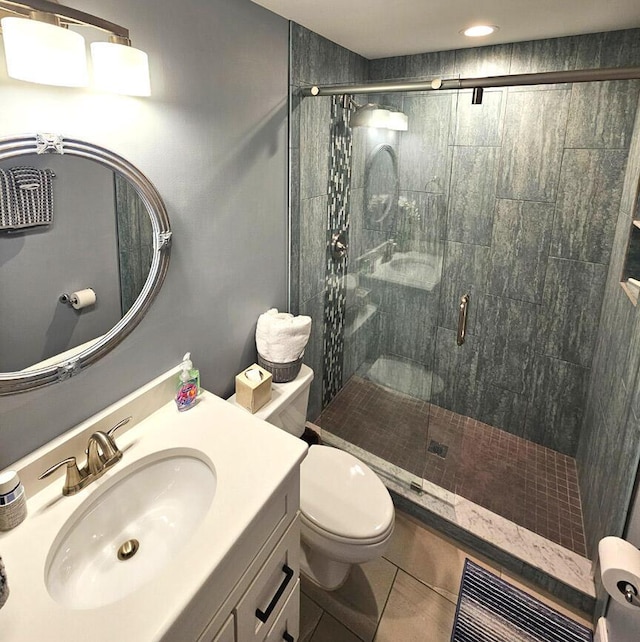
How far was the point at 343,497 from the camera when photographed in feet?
5.64

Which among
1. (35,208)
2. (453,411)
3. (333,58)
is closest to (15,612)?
(35,208)

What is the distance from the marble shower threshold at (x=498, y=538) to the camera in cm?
179

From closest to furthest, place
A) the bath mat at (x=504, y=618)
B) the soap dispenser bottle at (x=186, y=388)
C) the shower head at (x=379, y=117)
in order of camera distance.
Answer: the soap dispenser bottle at (x=186, y=388)
the bath mat at (x=504, y=618)
the shower head at (x=379, y=117)

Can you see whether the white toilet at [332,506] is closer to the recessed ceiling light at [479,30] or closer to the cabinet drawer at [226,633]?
the cabinet drawer at [226,633]

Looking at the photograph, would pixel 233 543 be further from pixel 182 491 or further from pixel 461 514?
pixel 461 514

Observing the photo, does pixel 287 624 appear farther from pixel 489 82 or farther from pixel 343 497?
pixel 489 82

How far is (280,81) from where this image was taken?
5.65 ft

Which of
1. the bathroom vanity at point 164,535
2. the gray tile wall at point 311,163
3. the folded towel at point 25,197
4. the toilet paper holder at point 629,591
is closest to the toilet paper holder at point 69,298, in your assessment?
the folded towel at point 25,197

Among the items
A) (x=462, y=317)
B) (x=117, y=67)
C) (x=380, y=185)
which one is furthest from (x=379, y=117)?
(x=117, y=67)

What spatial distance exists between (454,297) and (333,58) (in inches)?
57.4

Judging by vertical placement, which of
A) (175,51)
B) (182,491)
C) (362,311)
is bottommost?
(182,491)

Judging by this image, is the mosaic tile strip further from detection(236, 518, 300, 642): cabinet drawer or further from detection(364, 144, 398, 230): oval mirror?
detection(236, 518, 300, 642): cabinet drawer

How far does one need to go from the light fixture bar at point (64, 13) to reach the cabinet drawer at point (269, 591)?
1410mm

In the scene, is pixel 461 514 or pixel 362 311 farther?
pixel 362 311
